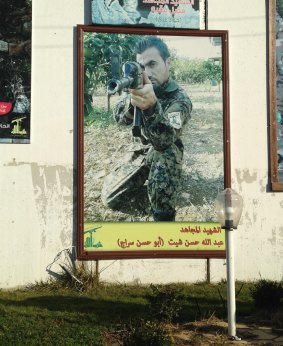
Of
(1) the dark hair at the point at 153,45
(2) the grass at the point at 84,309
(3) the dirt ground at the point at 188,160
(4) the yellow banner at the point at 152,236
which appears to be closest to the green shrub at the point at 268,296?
(2) the grass at the point at 84,309

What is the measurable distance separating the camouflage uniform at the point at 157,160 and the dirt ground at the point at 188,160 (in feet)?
0.44

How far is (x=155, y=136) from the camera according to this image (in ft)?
38.1

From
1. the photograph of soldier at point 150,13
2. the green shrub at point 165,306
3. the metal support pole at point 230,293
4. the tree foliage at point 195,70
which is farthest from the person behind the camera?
the tree foliage at point 195,70

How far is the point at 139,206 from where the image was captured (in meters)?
11.5

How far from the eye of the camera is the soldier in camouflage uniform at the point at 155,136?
1148 centimetres

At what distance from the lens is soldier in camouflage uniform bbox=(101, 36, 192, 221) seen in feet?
37.7

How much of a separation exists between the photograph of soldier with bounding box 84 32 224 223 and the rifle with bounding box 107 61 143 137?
0.06 feet

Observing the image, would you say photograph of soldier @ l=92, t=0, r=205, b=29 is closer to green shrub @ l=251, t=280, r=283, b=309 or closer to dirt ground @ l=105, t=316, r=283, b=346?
green shrub @ l=251, t=280, r=283, b=309

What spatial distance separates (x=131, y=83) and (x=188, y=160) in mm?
1823

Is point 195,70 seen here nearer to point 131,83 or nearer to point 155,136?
point 131,83

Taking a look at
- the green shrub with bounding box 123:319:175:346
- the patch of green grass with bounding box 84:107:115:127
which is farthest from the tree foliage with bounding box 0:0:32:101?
the green shrub with bounding box 123:319:175:346

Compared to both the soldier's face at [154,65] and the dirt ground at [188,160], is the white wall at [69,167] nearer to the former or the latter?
the dirt ground at [188,160]

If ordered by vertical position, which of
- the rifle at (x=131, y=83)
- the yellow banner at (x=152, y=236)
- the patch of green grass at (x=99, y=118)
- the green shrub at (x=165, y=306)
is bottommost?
the green shrub at (x=165, y=306)

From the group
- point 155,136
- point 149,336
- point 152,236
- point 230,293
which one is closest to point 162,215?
point 152,236
